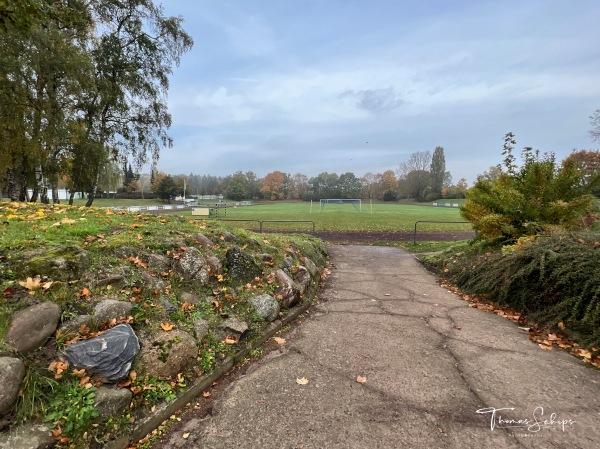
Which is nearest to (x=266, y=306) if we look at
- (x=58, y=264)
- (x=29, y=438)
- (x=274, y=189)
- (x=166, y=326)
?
(x=166, y=326)

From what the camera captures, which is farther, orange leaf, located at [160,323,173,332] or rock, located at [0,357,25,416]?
orange leaf, located at [160,323,173,332]

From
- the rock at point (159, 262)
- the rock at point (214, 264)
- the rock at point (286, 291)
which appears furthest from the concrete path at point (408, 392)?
the rock at point (159, 262)

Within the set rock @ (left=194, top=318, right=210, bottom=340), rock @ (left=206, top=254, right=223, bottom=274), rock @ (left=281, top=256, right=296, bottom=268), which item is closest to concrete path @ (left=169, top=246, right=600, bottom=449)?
rock @ (left=194, top=318, right=210, bottom=340)

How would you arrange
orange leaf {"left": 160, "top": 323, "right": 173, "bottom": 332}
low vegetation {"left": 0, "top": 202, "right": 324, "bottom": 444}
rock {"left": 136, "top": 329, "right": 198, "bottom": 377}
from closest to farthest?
low vegetation {"left": 0, "top": 202, "right": 324, "bottom": 444}
rock {"left": 136, "top": 329, "right": 198, "bottom": 377}
orange leaf {"left": 160, "top": 323, "right": 173, "bottom": 332}

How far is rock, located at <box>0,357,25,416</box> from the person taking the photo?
71.0 inches

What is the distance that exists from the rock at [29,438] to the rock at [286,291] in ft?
8.91

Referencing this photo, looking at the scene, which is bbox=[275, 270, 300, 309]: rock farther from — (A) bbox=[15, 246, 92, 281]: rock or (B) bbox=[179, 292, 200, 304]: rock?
(A) bbox=[15, 246, 92, 281]: rock

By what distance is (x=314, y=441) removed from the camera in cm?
201

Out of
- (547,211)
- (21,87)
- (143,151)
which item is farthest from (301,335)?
(143,151)

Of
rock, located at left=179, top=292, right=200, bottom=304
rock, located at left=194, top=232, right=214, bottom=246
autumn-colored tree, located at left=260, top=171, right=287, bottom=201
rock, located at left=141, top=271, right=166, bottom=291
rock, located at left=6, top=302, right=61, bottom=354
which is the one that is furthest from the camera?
autumn-colored tree, located at left=260, top=171, right=287, bottom=201

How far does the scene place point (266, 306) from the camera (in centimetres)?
388

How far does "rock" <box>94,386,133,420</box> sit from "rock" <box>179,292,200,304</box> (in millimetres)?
1223

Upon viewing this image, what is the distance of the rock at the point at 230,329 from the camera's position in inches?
127

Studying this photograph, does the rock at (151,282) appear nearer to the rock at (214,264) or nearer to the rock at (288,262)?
the rock at (214,264)
